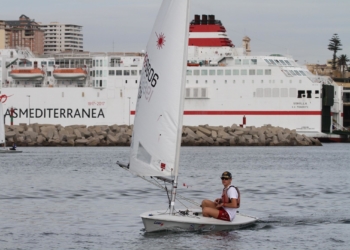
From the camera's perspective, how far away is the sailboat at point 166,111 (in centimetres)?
1588

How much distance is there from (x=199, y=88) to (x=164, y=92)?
5564 centimetres

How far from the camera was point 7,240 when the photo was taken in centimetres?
1659

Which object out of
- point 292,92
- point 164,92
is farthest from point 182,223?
point 292,92

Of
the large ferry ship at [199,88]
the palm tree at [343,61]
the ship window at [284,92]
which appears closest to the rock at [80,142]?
the large ferry ship at [199,88]

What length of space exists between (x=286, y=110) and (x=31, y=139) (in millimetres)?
20293

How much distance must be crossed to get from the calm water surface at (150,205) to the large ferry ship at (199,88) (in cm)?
2982

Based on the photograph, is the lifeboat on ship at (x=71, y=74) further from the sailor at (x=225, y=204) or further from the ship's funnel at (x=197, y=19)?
the sailor at (x=225, y=204)

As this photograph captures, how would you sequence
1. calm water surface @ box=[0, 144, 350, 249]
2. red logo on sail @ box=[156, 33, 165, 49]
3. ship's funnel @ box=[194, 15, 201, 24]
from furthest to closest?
1. ship's funnel @ box=[194, 15, 201, 24]
2. calm water surface @ box=[0, 144, 350, 249]
3. red logo on sail @ box=[156, 33, 165, 49]

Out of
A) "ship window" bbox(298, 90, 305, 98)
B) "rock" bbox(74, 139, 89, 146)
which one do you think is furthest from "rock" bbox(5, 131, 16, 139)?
"ship window" bbox(298, 90, 305, 98)

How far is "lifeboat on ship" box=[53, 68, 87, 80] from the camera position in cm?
7475

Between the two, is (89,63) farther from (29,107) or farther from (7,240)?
(7,240)

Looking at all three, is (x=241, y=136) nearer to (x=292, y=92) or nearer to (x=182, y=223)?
(x=292, y=92)

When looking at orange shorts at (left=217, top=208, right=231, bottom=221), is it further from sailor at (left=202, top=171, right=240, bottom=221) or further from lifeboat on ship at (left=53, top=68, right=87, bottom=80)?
lifeboat on ship at (left=53, top=68, right=87, bottom=80)

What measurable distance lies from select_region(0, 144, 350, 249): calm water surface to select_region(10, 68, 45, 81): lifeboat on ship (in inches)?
1382
